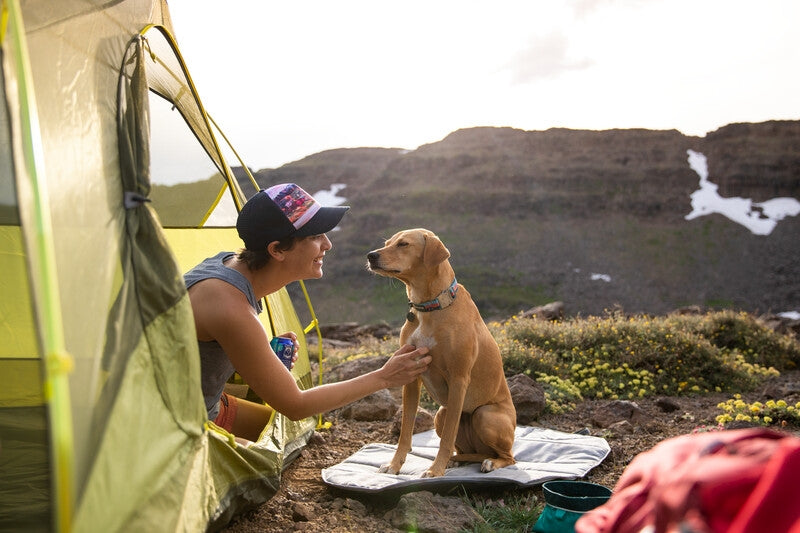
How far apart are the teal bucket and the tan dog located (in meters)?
1.01

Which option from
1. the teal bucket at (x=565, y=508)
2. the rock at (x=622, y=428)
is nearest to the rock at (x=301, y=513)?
the teal bucket at (x=565, y=508)

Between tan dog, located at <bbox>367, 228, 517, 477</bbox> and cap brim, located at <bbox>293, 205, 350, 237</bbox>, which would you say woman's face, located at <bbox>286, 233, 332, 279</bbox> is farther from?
tan dog, located at <bbox>367, 228, 517, 477</bbox>

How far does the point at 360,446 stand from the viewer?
529cm

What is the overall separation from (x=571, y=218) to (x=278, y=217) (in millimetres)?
40405

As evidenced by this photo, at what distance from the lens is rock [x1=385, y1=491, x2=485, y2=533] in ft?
11.2

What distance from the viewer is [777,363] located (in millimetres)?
9359

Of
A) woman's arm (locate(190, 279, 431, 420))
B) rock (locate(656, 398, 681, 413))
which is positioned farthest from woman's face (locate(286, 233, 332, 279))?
rock (locate(656, 398, 681, 413))

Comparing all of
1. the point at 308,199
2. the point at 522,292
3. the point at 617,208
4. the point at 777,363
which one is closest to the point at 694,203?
the point at 617,208

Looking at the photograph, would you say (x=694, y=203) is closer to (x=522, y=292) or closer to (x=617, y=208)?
(x=617, y=208)

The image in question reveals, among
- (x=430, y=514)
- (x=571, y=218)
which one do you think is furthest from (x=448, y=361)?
(x=571, y=218)

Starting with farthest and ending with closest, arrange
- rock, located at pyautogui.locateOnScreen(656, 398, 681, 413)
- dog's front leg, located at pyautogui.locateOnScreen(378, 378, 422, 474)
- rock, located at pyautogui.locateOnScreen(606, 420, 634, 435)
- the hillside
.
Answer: the hillside → rock, located at pyautogui.locateOnScreen(656, 398, 681, 413) → rock, located at pyautogui.locateOnScreen(606, 420, 634, 435) → dog's front leg, located at pyautogui.locateOnScreen(378, 378, 422, 474)

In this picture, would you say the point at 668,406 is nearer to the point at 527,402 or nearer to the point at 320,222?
the point at 527,402

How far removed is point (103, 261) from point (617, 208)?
1715 inches

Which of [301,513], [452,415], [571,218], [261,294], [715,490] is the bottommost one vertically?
[301,513]
